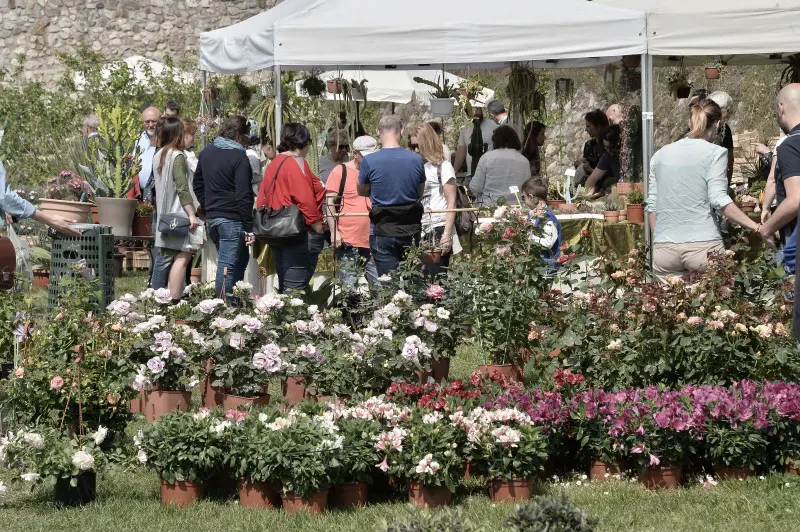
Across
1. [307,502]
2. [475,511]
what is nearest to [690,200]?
[475,511]

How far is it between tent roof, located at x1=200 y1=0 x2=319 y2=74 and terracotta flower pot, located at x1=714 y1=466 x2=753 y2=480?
530cm

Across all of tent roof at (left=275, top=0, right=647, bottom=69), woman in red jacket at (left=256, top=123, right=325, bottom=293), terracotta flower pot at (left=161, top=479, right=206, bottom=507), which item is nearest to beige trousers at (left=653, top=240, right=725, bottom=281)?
woman in red jacket at (left=256, top=123, right=325, bottom=293)

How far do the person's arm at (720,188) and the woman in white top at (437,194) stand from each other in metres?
1.97

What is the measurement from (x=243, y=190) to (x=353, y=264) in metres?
Answer: 1.50

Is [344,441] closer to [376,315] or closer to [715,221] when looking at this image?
[376,315]

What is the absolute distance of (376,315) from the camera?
6.09 meters

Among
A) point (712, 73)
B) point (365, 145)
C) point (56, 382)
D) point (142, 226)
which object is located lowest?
point (56, 382)

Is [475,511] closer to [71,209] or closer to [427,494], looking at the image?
[427,494]

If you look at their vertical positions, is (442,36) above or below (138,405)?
above

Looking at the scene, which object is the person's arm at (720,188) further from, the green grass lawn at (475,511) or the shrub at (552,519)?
the shrub at (552,519)

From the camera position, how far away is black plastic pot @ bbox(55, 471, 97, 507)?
185 inches

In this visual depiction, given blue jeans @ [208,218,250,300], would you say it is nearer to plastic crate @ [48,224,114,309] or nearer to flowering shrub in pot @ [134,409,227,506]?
plastic crate @ [48,224,114,309]

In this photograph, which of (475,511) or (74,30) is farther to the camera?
(74,30)

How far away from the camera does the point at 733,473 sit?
483cm
